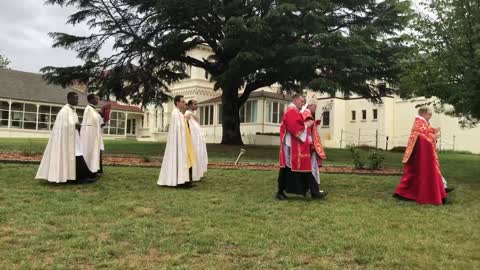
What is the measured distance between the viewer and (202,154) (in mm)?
12492

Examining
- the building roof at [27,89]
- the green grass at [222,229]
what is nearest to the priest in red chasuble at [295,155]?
the green grass at [222,229]

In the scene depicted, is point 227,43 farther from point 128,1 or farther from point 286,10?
point 128,1

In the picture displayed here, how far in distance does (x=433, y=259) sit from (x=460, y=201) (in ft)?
15.1

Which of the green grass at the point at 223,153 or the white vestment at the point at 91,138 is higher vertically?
the white vestment at the point at 91,138

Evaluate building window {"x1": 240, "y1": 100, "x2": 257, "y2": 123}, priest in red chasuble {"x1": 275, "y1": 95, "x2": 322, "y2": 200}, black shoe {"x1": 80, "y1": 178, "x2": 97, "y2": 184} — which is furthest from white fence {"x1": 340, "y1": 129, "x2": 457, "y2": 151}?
black shoe {"x1": 80, "y1": 178, "x2": 97, "y2": 184}

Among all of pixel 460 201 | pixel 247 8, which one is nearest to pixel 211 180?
pixel 460 201

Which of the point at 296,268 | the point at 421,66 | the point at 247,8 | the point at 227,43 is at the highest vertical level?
the point at 247,8

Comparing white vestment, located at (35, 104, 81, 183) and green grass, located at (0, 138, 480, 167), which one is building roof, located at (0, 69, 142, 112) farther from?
white vestment, located at (35, 104, 81, 183)

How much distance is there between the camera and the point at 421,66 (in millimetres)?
13328

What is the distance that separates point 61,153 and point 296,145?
184 inches

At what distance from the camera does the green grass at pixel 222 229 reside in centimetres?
575

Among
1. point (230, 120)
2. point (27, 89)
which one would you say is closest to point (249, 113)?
point (230, 120)

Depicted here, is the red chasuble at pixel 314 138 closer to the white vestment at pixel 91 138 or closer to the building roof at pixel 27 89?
the white vestment at pixel 91 138

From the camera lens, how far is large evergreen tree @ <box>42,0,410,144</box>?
20969mm
